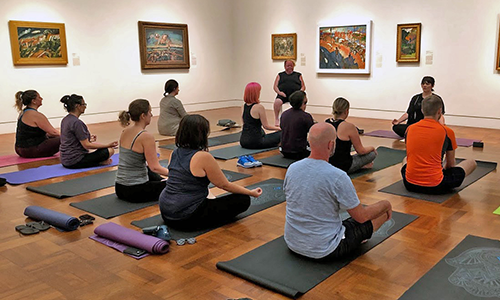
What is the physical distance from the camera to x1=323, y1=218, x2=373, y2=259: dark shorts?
10.2 feet

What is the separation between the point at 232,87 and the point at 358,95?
4.20 m

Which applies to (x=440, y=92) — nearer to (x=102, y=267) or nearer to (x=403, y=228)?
(x=403, y=228)

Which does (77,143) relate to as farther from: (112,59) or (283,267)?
(112,59)

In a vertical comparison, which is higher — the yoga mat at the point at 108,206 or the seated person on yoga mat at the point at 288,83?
the seated person on yoga mat at the point at 288,83

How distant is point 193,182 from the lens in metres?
3.64

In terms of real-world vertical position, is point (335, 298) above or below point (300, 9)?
below

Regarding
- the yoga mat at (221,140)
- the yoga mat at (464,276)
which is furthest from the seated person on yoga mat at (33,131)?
the yoga mat at (464,276)

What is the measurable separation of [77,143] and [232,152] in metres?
2.20

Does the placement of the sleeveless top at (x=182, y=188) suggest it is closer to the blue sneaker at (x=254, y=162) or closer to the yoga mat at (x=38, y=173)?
the blue sneaker at (x=254, y=162)

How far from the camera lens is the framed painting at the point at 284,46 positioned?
39.6 ft

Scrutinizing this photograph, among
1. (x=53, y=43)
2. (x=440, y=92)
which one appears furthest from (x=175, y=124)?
(x=440, y=92)

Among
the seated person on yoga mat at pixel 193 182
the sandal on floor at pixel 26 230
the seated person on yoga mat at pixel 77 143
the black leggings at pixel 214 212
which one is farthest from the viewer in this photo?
the seated person on yoga mat at pixel 77 143

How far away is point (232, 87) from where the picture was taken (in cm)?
1381

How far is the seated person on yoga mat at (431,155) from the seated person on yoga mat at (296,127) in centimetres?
169
